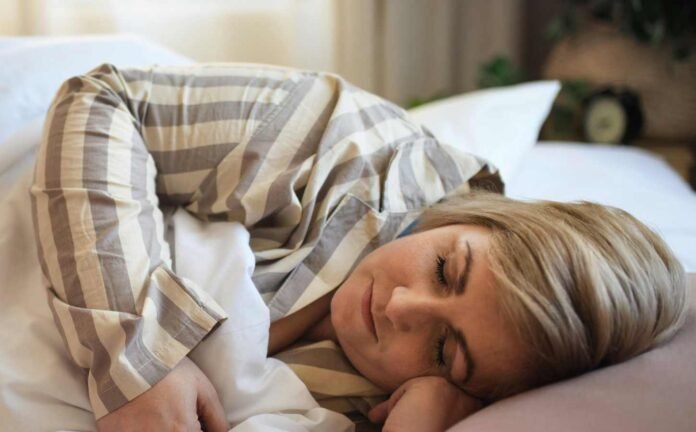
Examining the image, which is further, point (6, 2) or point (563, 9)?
point (563, 9)

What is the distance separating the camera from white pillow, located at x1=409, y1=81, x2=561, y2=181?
1237 mm

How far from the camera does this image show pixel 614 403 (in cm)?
61

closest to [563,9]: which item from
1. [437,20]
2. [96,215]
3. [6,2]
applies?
[437,20]

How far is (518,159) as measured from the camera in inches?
50.1

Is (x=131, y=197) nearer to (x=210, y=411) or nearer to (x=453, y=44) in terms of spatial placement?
(x=210, y=411)

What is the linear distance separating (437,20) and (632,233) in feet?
5.34

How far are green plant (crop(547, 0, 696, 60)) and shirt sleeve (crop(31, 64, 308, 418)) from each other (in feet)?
4.42

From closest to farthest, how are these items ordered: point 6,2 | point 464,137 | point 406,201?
point 406,201 < point 464,137 < point 6,2

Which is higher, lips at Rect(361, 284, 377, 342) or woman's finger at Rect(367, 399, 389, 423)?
lips at Rect(361, 284, 377, 342)

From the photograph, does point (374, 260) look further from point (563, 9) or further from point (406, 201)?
point (563, 9)

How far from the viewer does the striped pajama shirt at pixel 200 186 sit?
0.73 m

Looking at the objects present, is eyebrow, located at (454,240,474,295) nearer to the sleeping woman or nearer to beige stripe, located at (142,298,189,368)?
the sleeping woman

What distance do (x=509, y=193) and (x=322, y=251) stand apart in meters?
0.48

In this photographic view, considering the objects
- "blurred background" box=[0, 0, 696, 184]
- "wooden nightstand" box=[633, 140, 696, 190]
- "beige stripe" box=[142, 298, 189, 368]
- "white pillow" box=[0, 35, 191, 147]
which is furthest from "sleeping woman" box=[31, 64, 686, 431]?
"wooden nightstand" box=[633, 140, 696, 190]
